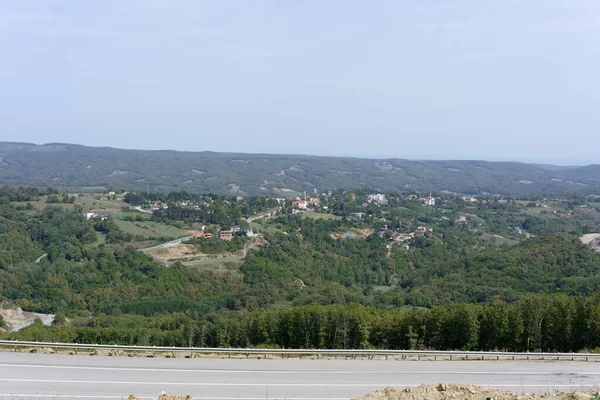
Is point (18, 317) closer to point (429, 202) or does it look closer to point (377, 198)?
point (377, 198)

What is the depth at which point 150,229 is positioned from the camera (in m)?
69.7

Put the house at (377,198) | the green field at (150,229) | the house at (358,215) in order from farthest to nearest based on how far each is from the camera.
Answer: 1. the house at (377,198)
2. the house at (358,215)
3. the green field at (150,229)

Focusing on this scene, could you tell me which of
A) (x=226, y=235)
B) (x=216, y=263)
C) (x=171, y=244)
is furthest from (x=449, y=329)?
(x=226, y=235)

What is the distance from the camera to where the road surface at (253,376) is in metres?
12.9

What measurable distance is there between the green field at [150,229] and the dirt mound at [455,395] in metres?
59.3

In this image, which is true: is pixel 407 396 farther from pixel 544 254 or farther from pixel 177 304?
pixel 544 254

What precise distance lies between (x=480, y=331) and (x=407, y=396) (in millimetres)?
11002

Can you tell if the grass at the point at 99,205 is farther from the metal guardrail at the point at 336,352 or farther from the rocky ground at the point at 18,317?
the metal guardrail at the point at 336,352

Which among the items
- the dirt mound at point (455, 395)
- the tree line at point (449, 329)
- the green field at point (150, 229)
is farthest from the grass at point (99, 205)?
the dirt mound at point (455, 395)

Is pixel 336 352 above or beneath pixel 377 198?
above

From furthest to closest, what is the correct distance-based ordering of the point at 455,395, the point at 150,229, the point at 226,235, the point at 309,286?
1. the point at 226,235
2. the point at 150,229
3. the point at 309,286
4. the point at 455,395

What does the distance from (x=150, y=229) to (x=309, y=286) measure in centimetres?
2421

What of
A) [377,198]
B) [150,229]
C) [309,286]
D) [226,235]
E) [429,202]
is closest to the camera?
[309,286]

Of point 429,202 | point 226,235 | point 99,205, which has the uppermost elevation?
point 99,205
